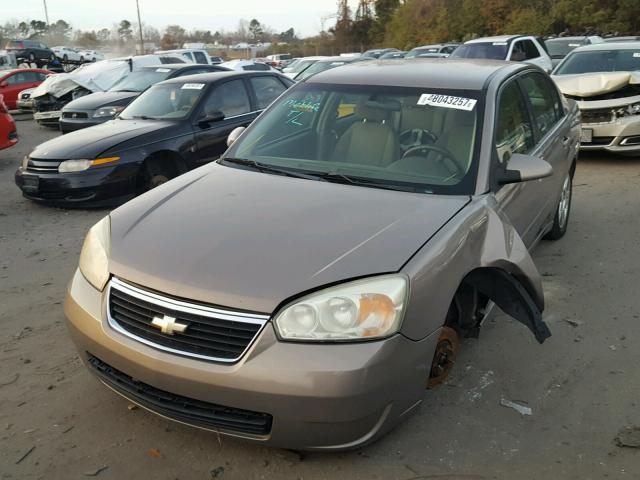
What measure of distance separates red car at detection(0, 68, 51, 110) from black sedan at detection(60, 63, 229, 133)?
758 cm

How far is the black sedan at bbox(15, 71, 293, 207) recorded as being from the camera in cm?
663

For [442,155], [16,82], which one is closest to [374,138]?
[442,155]

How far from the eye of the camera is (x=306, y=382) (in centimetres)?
222

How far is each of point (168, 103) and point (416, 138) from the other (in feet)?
16.4

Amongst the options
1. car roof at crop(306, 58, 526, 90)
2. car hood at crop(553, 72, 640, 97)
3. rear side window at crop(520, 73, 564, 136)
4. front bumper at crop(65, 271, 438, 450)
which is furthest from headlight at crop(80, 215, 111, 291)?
car hood at crop(553, 72, 640, 97)

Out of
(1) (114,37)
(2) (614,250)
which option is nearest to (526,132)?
(2) (614,250)

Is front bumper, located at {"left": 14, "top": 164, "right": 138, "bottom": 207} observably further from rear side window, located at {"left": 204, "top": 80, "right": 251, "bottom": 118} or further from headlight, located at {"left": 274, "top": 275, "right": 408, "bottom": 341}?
headlight, located at {"left": 274, "top": 275, "right": 408, "bottom": 341}

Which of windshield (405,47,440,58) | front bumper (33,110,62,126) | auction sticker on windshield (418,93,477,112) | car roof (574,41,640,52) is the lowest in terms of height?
front bumper (33,110,62,126)

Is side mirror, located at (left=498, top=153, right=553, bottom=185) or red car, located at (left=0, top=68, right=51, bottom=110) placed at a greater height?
side mirror, located at (left=498, top=153, right=553, bottom=185)

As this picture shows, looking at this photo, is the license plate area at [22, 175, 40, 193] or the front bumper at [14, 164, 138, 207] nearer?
the front bumper at [14, 164, 138, 207]

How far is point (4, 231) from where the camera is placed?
6273 millimetres

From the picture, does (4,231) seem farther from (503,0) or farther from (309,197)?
(503,0)

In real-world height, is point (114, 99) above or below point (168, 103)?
below

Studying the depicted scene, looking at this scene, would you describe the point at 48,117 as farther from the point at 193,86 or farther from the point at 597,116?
the point at 597,116
